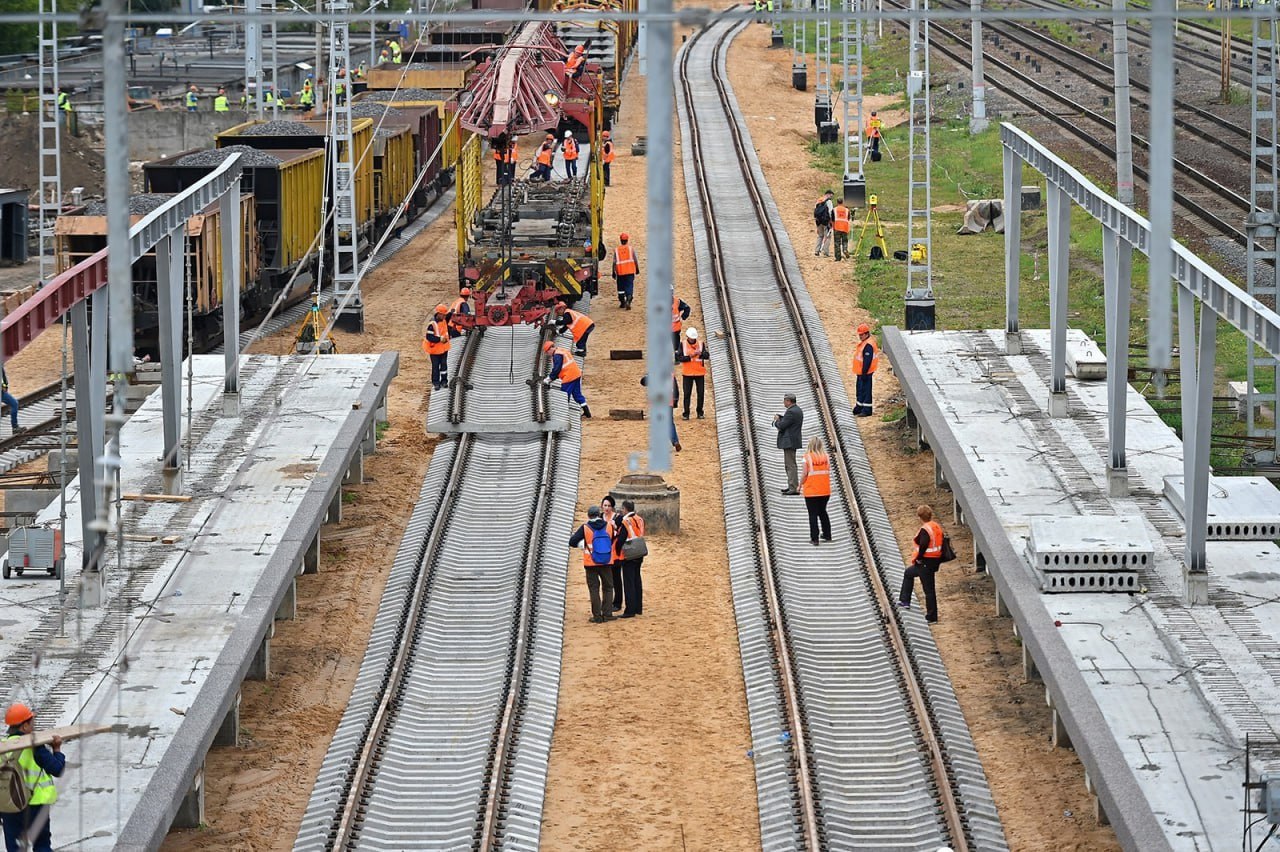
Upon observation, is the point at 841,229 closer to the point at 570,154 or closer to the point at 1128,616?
the point at 570,154

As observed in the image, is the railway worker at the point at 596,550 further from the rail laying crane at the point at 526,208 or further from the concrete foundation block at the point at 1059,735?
the rail laying crane at the point at 526,208

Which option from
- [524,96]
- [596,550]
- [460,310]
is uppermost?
[524,96]

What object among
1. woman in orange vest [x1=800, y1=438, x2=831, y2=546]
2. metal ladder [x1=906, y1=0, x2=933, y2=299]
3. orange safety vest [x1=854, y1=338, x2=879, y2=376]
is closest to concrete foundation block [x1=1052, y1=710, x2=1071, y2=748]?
woman in orange vest [x1=800, y1=438, x2=831, y2=546]

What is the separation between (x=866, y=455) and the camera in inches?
1054

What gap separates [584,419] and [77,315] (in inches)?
462

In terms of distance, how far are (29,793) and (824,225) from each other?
2852 centimetres

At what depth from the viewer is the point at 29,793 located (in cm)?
1337

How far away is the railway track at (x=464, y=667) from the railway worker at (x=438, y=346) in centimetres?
141

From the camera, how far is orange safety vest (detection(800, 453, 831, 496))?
2209cm

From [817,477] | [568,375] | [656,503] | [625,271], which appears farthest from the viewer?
[625,271]

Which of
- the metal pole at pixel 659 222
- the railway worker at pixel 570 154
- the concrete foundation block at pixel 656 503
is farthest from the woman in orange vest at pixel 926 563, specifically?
the railway worker at pixel 570 154

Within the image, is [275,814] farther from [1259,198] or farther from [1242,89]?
[1242,89]

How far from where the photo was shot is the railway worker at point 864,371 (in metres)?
27.4

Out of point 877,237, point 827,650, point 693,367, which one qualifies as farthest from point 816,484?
point 877,237
